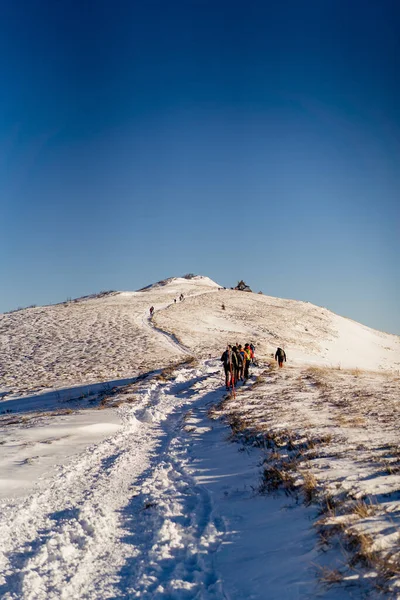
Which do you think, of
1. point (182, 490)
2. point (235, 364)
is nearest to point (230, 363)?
point (235, 364)

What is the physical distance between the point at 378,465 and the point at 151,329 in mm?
33938

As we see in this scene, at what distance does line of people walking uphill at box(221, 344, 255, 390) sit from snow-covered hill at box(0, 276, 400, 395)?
7.27 meters

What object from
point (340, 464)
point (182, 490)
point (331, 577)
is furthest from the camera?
point (182, 490)

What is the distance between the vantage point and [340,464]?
6098mm

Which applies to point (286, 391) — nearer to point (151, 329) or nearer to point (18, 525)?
point (18, 525)

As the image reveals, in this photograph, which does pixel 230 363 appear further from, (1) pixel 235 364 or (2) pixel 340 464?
(2) pixel 340 464

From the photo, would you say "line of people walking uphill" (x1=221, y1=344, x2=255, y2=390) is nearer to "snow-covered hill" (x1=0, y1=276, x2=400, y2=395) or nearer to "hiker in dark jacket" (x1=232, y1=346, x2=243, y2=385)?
"hiker in dark jacket" (x1=232, y1=346, x2=243, y2=385)

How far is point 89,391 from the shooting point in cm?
→ 2023

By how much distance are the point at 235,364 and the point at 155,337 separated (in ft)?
62.1

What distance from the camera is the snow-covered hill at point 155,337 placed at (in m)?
27.0

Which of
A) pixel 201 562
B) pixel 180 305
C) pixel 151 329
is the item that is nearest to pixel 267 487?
pixel 201 562

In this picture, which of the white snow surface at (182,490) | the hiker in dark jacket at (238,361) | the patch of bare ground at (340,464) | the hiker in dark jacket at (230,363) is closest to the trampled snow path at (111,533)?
the white snow surface at (182,490)

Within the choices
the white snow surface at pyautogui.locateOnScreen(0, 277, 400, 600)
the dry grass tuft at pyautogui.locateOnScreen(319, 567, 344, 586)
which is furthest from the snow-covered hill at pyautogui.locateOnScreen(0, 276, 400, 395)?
the dry grass tuft at pyautogui.locateOnScreen(319, 567, 344, 586)

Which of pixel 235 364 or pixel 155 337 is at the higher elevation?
pixel 155 337
